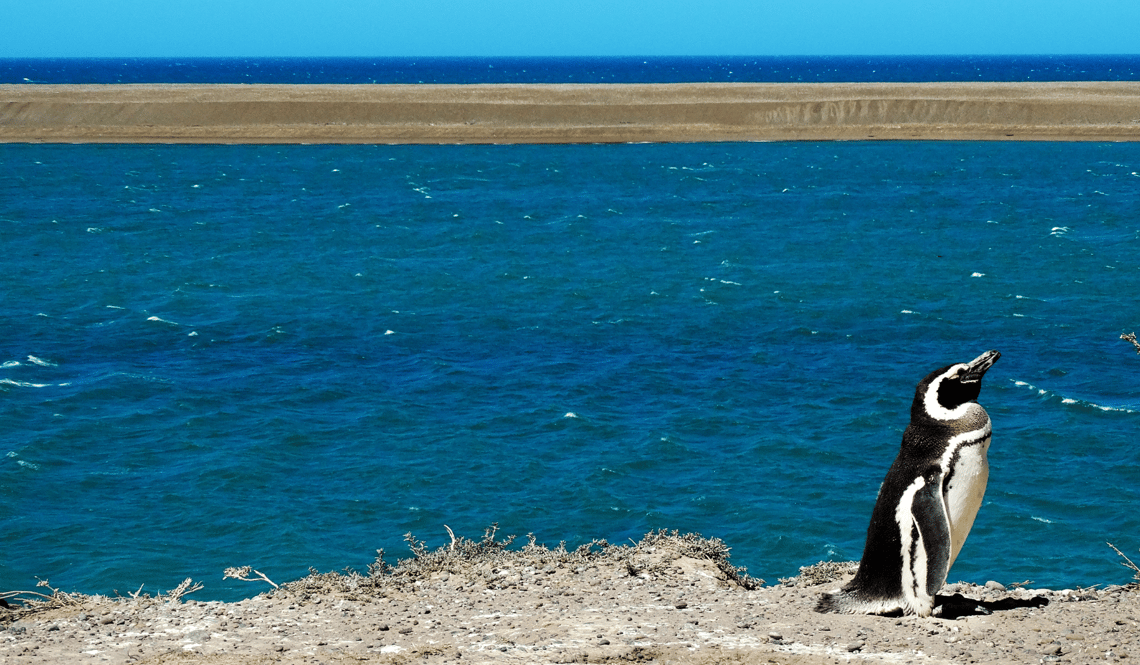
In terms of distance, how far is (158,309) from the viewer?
34.3 m

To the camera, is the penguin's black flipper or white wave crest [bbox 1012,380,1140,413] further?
white wave crest [bbox 1012,380,1140,413]

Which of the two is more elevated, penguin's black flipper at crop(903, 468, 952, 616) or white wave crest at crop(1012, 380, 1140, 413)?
white wave crest at crop(1012, 380, 1140, 413)

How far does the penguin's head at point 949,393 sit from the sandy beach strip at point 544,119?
74023 mm

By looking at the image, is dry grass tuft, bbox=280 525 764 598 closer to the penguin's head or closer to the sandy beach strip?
the penguin's head

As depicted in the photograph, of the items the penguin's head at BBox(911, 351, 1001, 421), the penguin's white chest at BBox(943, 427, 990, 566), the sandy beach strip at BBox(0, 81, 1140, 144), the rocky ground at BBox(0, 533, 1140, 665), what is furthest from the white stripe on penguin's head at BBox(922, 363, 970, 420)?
the sandy beach strip at BBox(0, 81, 1140, 144)

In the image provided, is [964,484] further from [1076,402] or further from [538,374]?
[538,374]

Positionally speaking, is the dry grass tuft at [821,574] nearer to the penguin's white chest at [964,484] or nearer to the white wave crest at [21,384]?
the penguin's white chest at [964,484]

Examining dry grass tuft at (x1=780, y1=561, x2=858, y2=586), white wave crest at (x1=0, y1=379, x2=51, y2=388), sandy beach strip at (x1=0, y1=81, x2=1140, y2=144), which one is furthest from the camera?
sandy beach strip at (x1=0, y1=81, x2=1140, y2=144)

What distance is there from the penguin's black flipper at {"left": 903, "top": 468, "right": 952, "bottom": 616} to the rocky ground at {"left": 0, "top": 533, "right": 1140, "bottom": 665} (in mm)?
243

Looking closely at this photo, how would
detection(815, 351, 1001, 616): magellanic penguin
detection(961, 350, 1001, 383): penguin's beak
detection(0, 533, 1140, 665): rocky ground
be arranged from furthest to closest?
detection(815, 351, 1001, 616): magellanic penguin
detection(961, 350, 1001, 383): penguin's beak
detection(0, 533, 1140, 665): rocky ground

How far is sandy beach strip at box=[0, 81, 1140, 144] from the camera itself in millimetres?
84375

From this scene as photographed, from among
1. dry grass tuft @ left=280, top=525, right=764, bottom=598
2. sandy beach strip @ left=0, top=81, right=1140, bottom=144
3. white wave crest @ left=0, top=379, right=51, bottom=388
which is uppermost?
sandy beach strip @ left=0, top=81, right=1140, bottom=144

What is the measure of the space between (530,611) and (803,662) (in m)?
2.40

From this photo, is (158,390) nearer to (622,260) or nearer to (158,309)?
(158,309)
